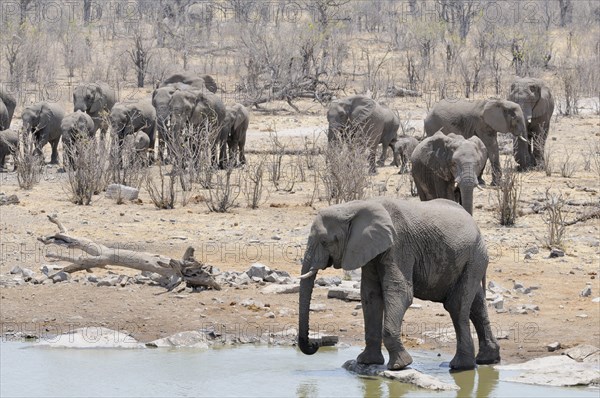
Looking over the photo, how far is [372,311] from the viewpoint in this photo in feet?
30.2

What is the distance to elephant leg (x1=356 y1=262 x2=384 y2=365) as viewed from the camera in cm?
916

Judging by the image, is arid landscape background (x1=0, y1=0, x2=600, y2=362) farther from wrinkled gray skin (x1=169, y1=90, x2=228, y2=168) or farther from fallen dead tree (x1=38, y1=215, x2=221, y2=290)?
wrinkled gray skin (x1=169, y1=90, x2=228, y2=168)

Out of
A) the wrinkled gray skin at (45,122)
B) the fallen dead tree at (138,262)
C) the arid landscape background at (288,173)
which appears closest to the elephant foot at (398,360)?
the arid landscape background at (288,173)

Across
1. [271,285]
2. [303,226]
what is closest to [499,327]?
[271,285]

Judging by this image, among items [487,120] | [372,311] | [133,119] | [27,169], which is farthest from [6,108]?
[372,311]

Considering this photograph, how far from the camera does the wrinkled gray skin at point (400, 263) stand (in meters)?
8.73

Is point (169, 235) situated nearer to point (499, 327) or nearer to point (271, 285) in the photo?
point (271, 285)

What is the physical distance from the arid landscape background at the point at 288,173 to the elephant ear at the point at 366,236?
1980 mm

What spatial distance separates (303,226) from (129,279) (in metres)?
3.63

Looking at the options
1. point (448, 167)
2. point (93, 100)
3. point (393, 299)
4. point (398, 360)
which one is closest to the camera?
point (393, 299)

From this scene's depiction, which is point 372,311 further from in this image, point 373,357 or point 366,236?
point 366,236

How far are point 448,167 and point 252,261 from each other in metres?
2.31

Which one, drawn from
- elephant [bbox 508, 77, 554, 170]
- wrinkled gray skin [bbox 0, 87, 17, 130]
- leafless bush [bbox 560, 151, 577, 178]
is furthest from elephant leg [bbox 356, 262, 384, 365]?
wrinkled gray skin [bbox 0, 87, 17, 130]

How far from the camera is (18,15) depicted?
4078 centimetres
